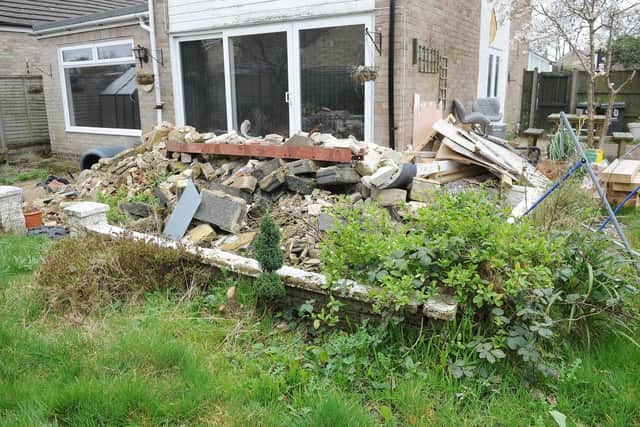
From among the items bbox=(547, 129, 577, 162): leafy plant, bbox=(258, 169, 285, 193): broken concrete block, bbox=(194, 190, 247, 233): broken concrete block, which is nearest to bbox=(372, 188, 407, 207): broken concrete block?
bbox=(258, 169, 285, 193): broken concrete block

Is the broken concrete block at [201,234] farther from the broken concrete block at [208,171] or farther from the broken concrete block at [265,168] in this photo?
the broken concrete block at [208,171]

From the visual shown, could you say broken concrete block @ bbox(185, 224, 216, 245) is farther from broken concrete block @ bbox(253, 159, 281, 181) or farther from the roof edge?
the roof edge

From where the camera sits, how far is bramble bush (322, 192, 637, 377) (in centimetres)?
260

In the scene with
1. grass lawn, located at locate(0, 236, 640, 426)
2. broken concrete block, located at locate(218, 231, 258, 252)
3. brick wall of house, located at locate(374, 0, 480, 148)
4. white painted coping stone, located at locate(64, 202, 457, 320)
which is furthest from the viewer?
brick wall of house, located at locate(374, 0, 480, 148)

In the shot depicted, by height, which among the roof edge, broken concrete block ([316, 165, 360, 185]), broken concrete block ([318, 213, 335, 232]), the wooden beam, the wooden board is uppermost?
the roof edge

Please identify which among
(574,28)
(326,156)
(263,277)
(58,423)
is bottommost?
(58,423)

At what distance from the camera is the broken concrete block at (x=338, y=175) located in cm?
521

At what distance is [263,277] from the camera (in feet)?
10.7

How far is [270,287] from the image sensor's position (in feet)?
10.5

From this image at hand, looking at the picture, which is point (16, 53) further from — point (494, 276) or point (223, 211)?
point (494, 276)

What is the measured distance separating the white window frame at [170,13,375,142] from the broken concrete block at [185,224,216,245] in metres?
3.46

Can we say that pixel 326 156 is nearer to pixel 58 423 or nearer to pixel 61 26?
pixel 58 423

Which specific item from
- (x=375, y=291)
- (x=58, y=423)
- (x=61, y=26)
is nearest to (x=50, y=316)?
(x=58, y=423)

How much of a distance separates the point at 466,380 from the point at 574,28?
30.4 feet
